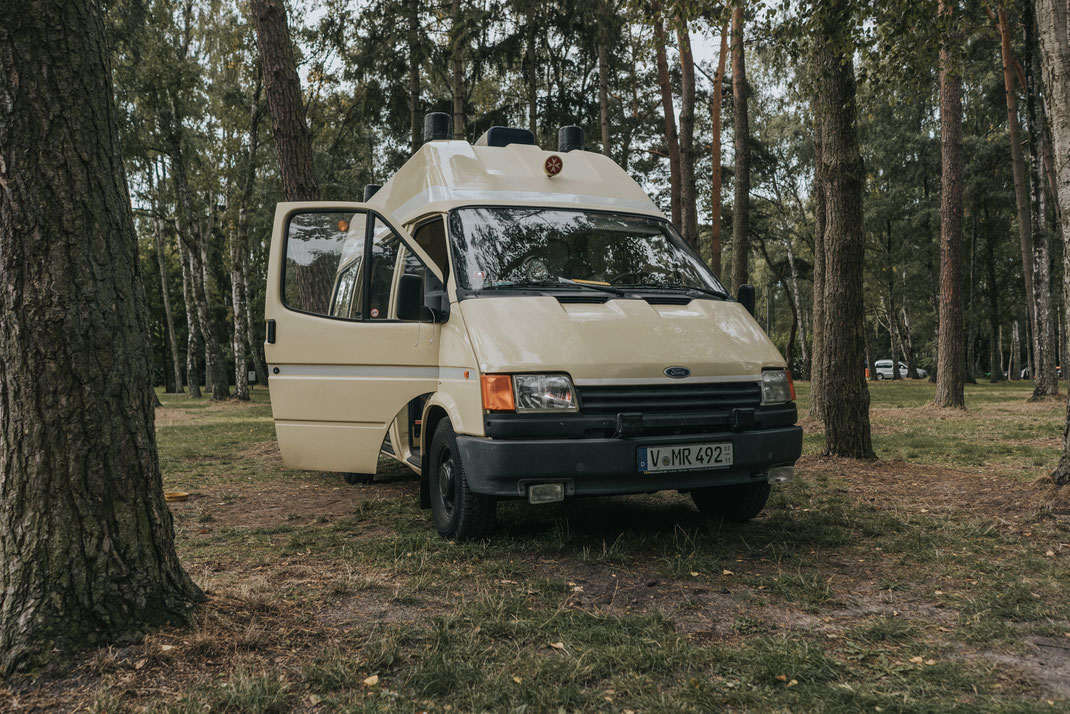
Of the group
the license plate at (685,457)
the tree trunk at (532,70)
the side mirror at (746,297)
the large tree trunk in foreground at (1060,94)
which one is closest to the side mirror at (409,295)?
the license plate at (685,457)

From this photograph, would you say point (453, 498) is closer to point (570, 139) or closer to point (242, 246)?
point (570, 139)

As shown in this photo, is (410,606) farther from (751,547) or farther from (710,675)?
(751,547)

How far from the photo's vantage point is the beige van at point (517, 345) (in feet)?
15.5

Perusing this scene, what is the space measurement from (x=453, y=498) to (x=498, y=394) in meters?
0.99

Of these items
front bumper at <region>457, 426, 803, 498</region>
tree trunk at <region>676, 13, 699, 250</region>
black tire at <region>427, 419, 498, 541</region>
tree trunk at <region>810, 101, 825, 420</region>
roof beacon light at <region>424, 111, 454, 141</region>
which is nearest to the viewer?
front bumper at <region>457, 426, 803, 498</region>

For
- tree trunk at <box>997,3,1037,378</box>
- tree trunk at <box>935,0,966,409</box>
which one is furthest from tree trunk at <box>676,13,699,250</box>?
tree trunk at <box>997,3,1037,378</box>

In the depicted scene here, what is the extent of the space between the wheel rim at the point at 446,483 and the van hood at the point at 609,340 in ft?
2.97

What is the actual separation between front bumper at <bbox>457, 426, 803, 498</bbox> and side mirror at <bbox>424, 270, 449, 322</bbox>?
903 mm

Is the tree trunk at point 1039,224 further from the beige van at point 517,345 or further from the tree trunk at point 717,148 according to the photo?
the beige van at point 517,345

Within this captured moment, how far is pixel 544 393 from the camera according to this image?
4688 mm

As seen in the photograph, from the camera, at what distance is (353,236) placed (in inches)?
251

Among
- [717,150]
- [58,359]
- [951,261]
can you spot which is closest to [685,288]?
[58,359]

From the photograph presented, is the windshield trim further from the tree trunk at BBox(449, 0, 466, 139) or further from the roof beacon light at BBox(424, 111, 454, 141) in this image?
the tree trunk at BBox(449, 0, 466, 139)

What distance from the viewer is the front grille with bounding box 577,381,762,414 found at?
15.5 feet
